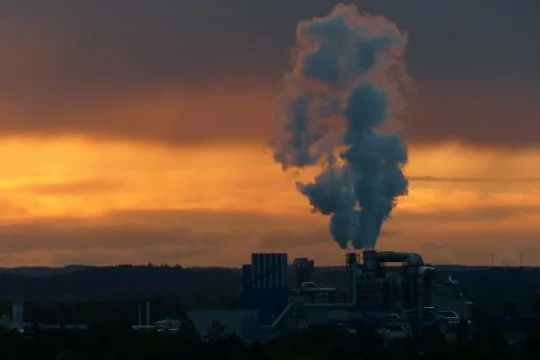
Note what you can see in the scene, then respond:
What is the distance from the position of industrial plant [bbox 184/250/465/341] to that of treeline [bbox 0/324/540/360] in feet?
20.0

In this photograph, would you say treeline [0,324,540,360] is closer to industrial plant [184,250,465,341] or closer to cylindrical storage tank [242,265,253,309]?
industrial plant [184,250,465,341]

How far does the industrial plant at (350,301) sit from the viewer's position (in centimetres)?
14175

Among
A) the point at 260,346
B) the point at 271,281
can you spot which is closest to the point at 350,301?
the point at 271,281

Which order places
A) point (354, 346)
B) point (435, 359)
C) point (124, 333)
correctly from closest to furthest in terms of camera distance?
point (435, 359)
point (354, 346)
point (124, 333)

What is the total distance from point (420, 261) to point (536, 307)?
5078 centimetres

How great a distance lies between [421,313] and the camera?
5610 inches

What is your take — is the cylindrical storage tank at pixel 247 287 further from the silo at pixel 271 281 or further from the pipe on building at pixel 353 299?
the pipe on building at pixel 353 299

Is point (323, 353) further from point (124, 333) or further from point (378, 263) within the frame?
point (378, 263)

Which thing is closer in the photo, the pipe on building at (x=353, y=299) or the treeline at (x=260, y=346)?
the treeline at (x=260, y=346)

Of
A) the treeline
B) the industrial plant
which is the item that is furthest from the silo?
the treeline

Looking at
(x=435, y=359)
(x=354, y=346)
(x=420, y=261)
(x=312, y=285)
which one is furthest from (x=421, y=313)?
(x=435, y=359)

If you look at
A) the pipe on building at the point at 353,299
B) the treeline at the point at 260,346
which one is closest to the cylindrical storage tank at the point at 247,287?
the pipe on building at the point at 353,299

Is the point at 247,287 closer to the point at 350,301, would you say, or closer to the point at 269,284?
the point at 269,284

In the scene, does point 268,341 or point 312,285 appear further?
point 312,285
